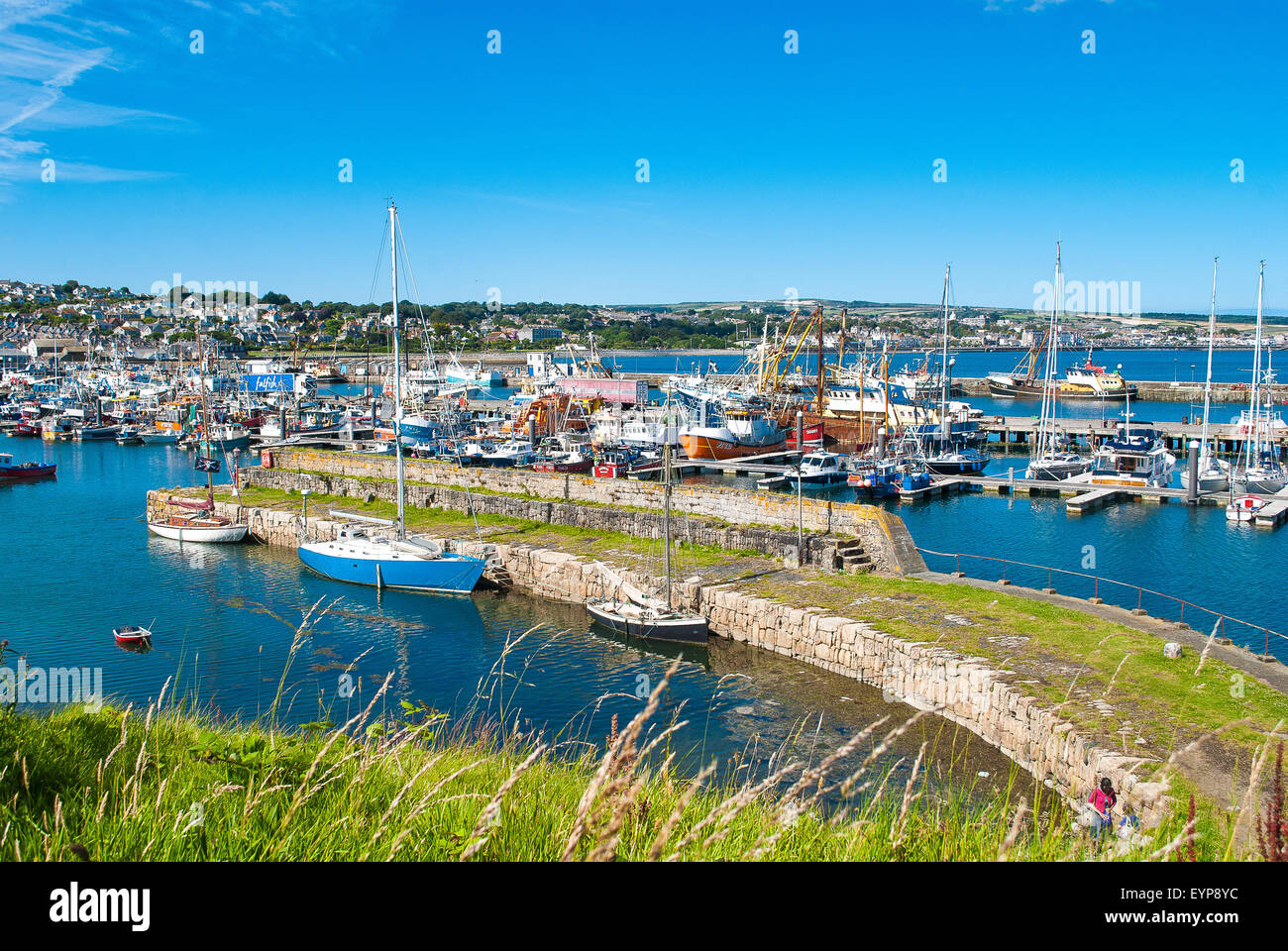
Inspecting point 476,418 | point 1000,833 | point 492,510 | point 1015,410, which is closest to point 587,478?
point 492,510

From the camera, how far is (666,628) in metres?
19.1

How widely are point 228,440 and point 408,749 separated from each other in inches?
2476

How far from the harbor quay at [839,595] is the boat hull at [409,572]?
1.20m

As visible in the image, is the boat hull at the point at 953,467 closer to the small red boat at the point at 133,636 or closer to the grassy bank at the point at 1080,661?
the grassy bank at the point at 1080,661

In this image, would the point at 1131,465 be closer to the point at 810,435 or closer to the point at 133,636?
the point at 810,435

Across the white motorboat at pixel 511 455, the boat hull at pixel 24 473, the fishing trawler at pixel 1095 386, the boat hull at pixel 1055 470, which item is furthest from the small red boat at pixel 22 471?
the fishing trawler at pixel 1095 386

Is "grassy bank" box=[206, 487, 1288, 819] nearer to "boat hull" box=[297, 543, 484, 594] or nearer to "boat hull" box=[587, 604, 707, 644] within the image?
"boat hull" box=[587, 604, 707, 644]

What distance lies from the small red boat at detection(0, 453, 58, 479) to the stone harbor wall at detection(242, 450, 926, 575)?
16.2 m

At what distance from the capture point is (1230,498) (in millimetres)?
34250

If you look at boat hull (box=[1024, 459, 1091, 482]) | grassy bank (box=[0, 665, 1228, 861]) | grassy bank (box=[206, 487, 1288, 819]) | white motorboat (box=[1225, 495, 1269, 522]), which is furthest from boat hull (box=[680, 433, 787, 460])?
grassy bank (box=[0, 665, 1228, 861])

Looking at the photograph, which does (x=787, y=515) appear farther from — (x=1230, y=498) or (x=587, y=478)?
(x=1230, y=498)

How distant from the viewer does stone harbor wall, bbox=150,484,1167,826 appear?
35.7ft

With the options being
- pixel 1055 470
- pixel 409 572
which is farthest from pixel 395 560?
pixel 1055 470

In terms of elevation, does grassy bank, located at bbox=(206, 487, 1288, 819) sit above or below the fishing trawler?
below
